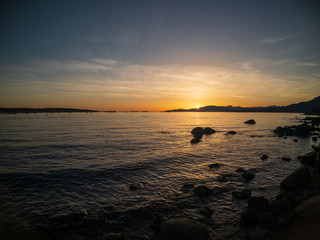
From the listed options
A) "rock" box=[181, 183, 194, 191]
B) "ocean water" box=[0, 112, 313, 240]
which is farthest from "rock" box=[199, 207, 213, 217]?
"rock" box=[181, 183, 194, 191]

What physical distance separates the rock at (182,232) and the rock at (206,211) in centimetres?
206

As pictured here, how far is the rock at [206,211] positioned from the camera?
9.66m

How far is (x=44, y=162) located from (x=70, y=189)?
30.8 feet

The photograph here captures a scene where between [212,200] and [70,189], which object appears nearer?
[212,200]

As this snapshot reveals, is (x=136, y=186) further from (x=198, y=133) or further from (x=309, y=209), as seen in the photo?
(x=198, y=133)

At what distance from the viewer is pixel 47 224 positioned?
8883 mm

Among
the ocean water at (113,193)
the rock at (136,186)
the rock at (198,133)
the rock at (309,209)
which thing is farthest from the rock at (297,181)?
the rock at (198,133)

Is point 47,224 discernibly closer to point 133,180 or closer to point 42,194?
point 42,194

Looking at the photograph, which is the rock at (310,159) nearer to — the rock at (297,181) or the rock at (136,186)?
the rock at (297,181)

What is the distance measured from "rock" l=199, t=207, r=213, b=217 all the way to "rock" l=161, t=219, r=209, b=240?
2059 mm

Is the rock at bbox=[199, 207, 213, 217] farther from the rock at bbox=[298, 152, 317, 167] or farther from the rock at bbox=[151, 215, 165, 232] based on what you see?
the rock at bbox=[298, 152, 317, 167]

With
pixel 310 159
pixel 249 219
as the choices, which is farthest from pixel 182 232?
pixel 310 159

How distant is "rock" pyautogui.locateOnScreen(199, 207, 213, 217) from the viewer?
380 inches

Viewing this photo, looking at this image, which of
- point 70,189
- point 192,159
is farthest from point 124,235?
point 192,159
